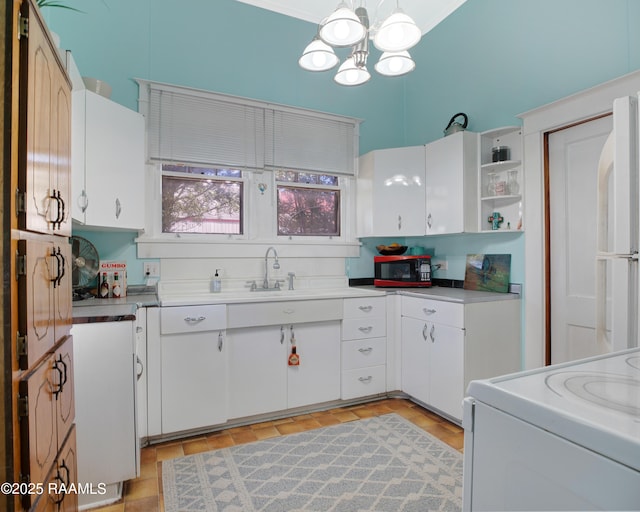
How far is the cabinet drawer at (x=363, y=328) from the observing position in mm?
2875

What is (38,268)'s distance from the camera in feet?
3.11

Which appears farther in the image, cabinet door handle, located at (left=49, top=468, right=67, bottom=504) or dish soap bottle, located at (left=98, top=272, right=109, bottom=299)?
dish soap bottle, located at (left=98, top=272, right=109, bottom=299)

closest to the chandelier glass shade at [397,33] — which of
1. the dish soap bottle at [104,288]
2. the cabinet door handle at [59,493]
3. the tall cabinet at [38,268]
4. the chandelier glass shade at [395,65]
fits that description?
the chandelier glass shade at [395,65]

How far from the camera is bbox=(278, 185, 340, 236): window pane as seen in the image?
3.35m

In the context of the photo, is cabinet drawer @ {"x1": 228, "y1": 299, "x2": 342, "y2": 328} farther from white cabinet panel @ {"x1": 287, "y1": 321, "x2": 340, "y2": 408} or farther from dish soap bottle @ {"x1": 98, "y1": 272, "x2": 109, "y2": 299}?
dish soap bottle @ {"x1": 98, "y1": 272, "x2": 109, "y2": 299}

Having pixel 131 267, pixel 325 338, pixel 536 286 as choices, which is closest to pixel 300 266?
pixel 325 338

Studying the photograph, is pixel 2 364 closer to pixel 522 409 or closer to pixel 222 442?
pixel 522 409

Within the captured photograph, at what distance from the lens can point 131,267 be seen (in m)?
2.76

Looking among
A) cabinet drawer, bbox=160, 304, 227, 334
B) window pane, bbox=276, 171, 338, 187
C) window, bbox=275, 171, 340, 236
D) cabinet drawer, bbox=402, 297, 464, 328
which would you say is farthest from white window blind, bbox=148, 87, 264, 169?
cabinet drawer, bbox=402, 297, 464, 328

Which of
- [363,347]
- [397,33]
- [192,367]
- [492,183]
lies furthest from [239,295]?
[492,183]

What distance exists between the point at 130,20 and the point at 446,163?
260 cm

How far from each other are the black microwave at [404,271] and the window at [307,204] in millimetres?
581

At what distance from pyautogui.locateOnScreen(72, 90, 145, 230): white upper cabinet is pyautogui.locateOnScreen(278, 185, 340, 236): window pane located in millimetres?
1204

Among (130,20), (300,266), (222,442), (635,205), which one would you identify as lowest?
(222,442)
